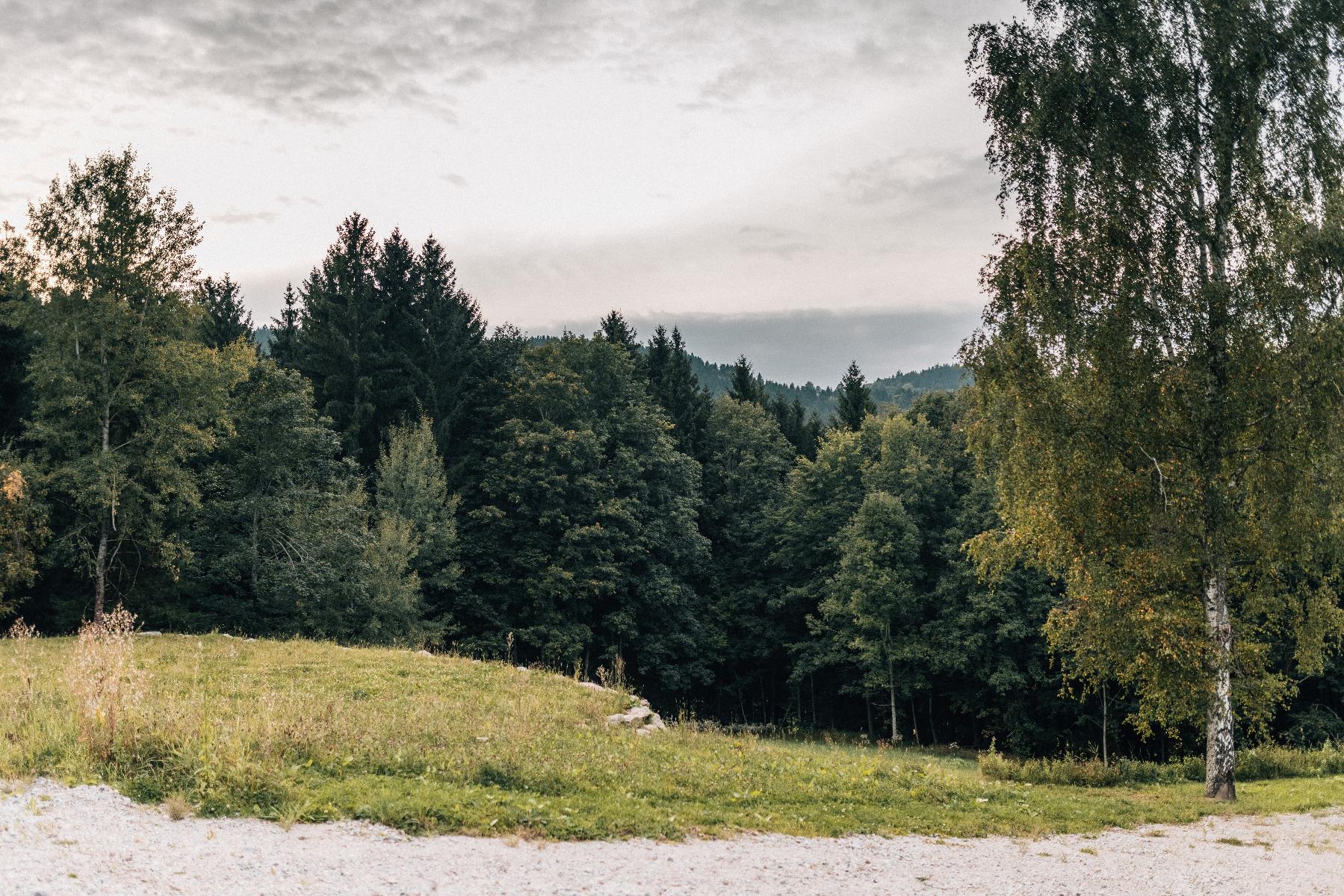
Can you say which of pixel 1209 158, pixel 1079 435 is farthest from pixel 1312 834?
pixel 1209 158

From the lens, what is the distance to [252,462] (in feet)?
114

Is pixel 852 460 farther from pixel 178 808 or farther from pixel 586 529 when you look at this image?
pixel 178 808

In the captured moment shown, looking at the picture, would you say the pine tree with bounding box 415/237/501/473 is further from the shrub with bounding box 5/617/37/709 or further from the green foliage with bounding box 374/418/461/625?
the shrub with bounding box 5/617/37/709

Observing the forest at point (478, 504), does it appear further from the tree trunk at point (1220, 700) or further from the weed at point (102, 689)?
the weed at point (102, 689)

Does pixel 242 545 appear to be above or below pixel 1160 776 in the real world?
above

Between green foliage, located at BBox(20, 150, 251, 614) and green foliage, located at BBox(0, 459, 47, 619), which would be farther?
green foliage, located at BBox(20, 150, 251, 614)

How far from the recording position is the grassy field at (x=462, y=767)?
334 inches

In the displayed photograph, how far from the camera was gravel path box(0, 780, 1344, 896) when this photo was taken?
21.1ft

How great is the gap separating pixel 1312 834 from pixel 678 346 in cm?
5632

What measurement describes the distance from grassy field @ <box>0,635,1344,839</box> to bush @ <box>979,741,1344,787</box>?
92 centimetres

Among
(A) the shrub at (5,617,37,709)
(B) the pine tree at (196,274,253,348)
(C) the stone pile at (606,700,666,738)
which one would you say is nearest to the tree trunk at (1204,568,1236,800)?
(C) the stone pile at (606,700,666,738)

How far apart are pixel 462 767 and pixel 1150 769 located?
16007mm

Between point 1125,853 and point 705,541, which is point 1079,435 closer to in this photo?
point 1125,853

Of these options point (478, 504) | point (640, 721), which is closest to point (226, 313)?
point (478, 504)
